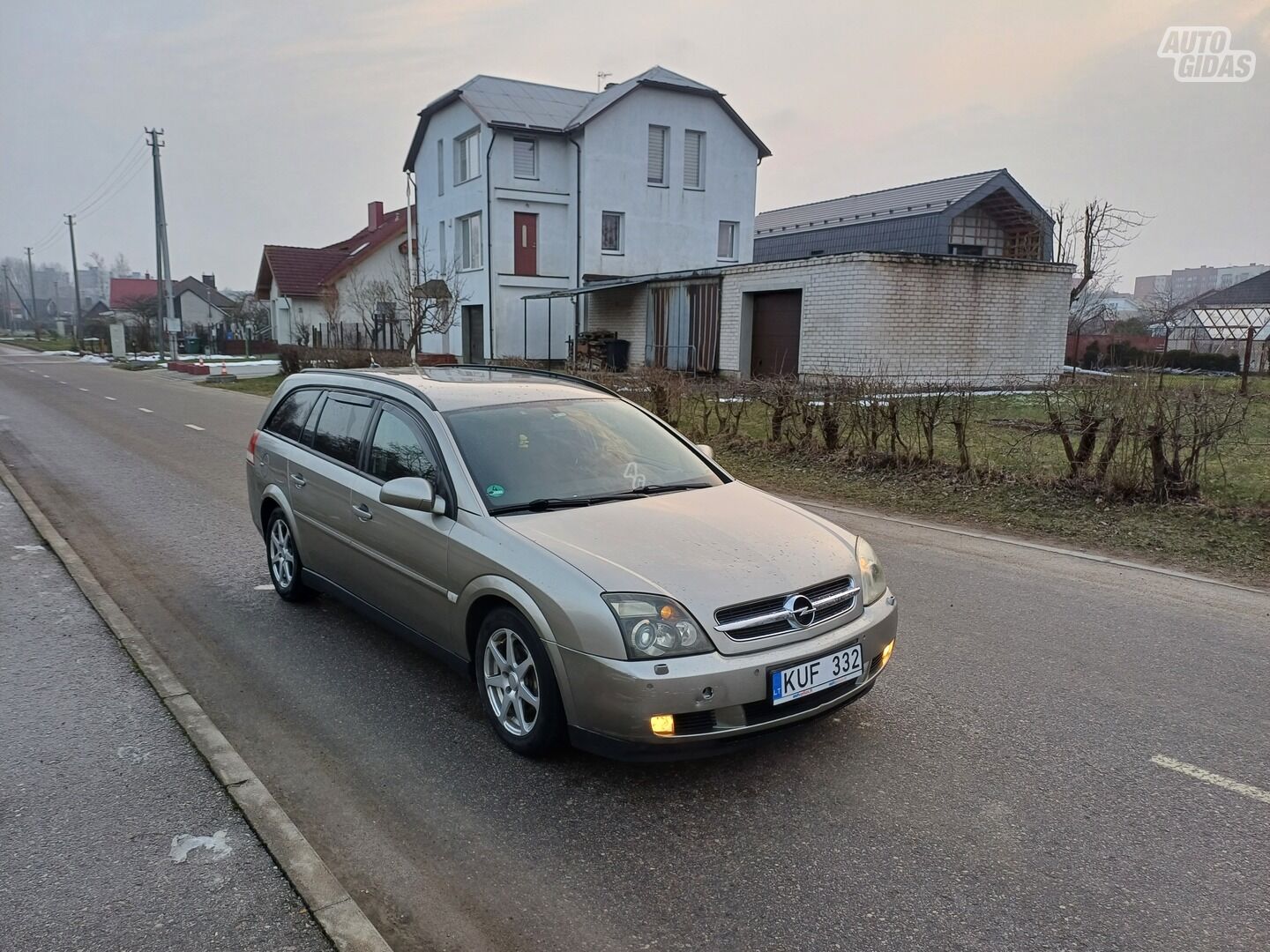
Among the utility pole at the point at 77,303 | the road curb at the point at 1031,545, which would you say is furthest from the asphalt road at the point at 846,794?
the utility pole at the point at 77,303

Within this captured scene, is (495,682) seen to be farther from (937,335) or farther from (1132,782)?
(937,335)

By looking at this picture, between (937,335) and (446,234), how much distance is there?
22511mm

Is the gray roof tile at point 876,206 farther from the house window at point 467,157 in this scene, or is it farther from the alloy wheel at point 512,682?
the alloy wheel at point 512,682

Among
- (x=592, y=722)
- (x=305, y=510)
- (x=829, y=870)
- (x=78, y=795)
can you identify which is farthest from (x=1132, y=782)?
(x=305, y=510)

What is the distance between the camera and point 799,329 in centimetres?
2239

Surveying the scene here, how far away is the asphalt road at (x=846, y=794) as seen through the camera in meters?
2.74

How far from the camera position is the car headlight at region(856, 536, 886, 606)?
12.5ft

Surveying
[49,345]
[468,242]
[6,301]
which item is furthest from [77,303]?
[6,301]

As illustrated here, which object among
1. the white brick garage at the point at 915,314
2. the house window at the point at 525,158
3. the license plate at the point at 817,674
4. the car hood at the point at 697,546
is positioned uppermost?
the house window at the point at 525,158

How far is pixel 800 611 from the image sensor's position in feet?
11.3

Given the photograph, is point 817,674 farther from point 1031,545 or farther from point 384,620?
point 1031,545

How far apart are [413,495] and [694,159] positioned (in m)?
33.0

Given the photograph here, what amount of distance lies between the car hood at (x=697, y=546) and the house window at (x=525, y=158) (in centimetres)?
3062

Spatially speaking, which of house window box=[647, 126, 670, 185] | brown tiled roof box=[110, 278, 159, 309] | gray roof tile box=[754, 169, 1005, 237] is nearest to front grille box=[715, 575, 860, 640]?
gray roof tile box=[754, 169, 1005, 237]
